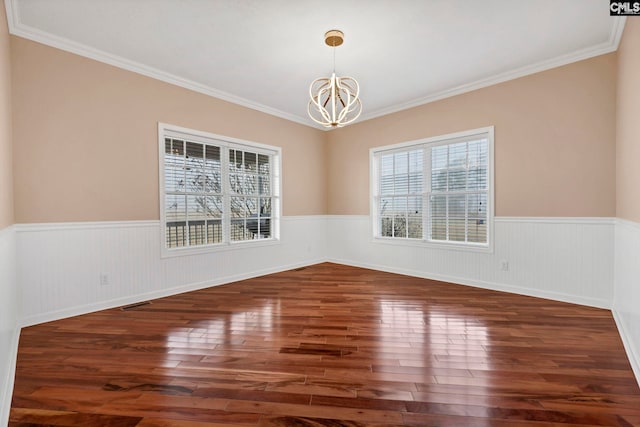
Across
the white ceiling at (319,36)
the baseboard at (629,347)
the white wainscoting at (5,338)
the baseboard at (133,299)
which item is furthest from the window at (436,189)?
the white wainscoting at (5,338)

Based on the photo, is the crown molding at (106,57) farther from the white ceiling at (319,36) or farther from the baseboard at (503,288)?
the baseboard at (503,288)

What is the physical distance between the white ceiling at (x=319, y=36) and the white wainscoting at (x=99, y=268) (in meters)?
1.91

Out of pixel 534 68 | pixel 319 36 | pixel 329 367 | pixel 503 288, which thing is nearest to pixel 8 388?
pixel 329 367

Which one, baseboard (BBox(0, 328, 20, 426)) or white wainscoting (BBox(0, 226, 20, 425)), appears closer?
baseboard (BBox(0, 328, 20, 426))

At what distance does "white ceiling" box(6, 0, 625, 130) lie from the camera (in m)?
2.56

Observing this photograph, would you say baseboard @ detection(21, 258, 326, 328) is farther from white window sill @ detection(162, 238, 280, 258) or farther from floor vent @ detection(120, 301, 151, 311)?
white window sill @ detection(162, 238, 280, 258)

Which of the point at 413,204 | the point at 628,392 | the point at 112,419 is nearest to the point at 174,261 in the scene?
the point at 112,419

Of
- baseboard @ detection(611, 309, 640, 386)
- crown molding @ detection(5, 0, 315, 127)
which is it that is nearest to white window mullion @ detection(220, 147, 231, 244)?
crown molding @ detection(5, 0, 315, 127)

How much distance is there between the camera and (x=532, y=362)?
2094 millimetres

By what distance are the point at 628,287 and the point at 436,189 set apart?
2523 millimetres

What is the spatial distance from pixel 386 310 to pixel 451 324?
0.66 m

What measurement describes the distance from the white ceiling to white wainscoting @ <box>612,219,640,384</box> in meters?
1.97

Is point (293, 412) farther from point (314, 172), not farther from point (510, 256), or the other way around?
point (314, 172)

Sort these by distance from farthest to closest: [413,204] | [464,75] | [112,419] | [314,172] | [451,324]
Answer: [314,172] < [413,204] < [464,75] < [451,324] < [112,419]
